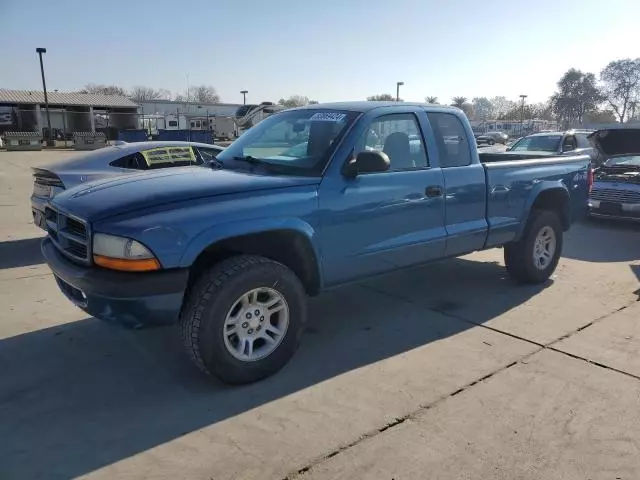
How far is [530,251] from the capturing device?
564 centimetres

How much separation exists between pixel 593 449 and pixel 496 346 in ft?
4.47

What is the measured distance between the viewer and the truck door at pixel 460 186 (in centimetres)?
468

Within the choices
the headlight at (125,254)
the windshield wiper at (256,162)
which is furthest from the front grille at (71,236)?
the windshield wiper at (256,162)

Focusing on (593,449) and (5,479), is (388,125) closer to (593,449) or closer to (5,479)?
(593,449)

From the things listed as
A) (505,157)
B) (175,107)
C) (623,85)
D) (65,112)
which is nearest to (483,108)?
(623,85)

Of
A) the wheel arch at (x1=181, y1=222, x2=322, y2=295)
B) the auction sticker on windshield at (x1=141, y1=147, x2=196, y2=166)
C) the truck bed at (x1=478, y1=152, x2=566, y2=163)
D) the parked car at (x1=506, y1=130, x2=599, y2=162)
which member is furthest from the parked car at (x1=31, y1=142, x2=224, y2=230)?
the parked car at (x1=506, y1=130, x2=599, y2=162)

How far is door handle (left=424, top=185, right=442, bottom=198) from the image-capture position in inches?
175

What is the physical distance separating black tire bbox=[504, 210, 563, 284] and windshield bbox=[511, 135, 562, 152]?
740 cm

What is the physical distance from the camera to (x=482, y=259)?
7.10 metres

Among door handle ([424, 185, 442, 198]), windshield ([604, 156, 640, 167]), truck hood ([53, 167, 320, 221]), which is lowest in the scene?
windshield ([604, 156, 640, 167])

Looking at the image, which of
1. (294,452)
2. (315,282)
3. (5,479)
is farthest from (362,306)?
(5,479)

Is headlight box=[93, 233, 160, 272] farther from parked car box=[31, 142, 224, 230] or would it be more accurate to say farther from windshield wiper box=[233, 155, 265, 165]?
parked car box=[31, 142, 224, 230]

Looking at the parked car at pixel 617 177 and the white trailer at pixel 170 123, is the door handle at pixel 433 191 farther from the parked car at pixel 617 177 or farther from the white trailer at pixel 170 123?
the white trailer at pixel 170 123

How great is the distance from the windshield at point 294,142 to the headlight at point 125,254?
132 cm
